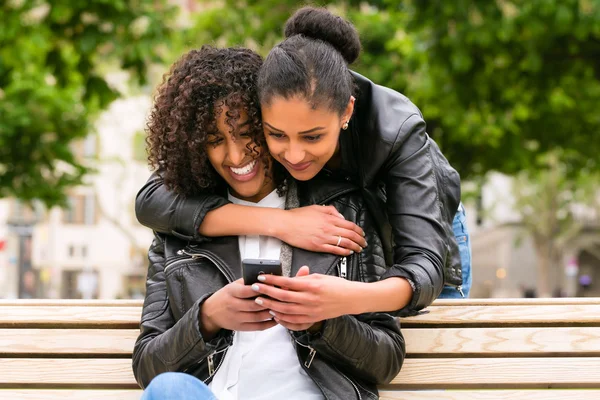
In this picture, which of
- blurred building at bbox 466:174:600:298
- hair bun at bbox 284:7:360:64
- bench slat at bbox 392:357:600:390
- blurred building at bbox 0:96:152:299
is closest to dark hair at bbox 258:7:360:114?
hair bun at bbox 284:7:360:64

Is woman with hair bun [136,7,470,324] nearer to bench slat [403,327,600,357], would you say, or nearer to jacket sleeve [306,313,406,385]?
jacket sleeve [306,313,406,385]

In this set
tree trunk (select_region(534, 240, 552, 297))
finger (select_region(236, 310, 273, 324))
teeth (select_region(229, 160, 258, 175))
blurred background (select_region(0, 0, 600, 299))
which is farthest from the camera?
tree trunk (select_region(534, 240, 552, 297))

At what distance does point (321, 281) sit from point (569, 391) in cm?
121

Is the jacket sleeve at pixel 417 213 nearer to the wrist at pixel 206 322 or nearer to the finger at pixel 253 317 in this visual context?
the finger at pixel 253 317

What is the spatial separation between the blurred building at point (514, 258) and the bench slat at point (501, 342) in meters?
32.9

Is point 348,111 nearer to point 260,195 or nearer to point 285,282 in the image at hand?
point 260,195

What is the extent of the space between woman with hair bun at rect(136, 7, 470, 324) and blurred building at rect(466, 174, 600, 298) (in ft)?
109

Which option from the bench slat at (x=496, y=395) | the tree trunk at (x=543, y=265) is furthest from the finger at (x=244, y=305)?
the tree trunk at (x=543, y=265)

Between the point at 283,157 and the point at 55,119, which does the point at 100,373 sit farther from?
the point at 55,119

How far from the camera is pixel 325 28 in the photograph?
281 centimetres

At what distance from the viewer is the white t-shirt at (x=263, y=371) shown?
8.65 feet

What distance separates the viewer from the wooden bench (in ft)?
10.2

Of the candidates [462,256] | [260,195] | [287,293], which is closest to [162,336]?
[287,293]

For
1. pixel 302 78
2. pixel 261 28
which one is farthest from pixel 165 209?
pixel 261 28
